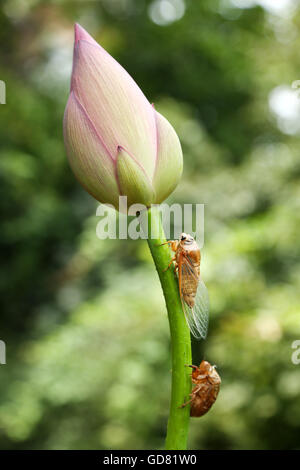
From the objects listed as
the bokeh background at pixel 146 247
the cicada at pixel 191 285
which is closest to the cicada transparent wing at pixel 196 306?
the cicada at pixel 191 285

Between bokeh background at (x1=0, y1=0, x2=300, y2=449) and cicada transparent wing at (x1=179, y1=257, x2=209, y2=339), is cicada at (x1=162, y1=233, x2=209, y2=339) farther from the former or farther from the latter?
bokeh background at (x1=0, y1=0, x2=300, y2=449)

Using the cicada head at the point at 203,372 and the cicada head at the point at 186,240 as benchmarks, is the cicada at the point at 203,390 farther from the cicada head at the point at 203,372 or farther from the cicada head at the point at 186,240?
the cicada head at the point at 186,240

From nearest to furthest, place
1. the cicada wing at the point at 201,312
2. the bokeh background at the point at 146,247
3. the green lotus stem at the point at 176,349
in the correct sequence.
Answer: the green lotus stem at the point at 176,349 → the cicada wing at the point at 201,312 → the bokeh background at the point at 146,247

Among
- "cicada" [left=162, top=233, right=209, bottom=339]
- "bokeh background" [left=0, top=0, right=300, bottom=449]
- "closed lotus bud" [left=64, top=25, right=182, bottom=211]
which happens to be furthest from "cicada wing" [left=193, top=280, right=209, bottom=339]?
"bokeh background" [left=0, top=0, right=300, bottom=449]

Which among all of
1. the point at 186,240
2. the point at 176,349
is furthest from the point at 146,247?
the point at 176,349
